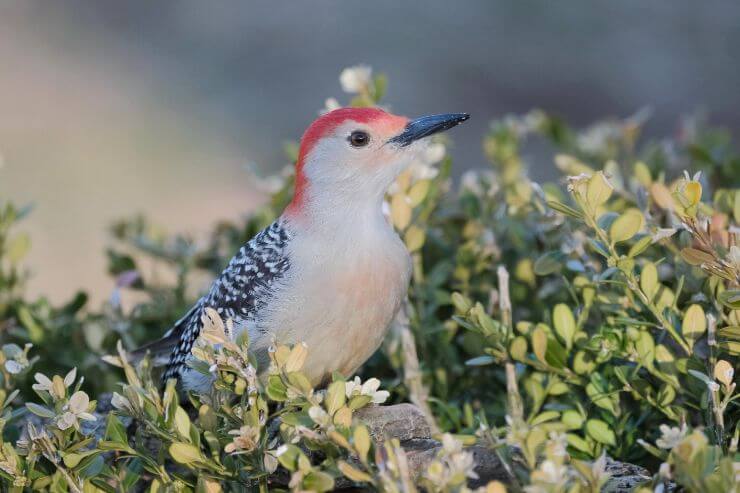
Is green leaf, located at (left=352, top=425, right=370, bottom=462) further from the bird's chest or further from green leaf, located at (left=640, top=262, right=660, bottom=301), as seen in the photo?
green leaf, located at (left=640, top=262, right=660, bottom=301)

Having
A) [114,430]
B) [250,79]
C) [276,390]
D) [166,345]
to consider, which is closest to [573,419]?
[276,390]

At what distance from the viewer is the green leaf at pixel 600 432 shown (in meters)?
2.95

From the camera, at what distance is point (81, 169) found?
29.6 feet

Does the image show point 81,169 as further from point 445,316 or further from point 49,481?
point 49,481

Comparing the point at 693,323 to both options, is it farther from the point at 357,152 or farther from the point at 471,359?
the point at 357,152

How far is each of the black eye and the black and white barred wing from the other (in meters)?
0.38

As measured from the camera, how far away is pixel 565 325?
307 centimetres

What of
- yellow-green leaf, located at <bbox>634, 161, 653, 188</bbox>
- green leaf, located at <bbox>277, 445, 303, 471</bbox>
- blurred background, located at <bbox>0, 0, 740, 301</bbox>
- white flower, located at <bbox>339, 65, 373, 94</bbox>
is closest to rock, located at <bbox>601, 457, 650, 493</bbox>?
green leaf, located at <bbox>277, 445, 303, 471</bbox>

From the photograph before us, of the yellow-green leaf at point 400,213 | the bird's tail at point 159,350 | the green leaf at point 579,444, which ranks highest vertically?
the yellow-green leaf at point 400,213

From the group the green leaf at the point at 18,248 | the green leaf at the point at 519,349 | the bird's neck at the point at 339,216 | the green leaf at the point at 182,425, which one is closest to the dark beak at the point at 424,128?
the bird's neck at the point at 339,216

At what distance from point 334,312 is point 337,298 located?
45 mm

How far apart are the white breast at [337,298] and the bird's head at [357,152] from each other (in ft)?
0.58

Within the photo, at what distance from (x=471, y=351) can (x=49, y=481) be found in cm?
148

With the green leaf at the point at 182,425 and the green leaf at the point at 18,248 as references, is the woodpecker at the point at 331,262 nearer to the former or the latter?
the green leaf at the point at 182,425
